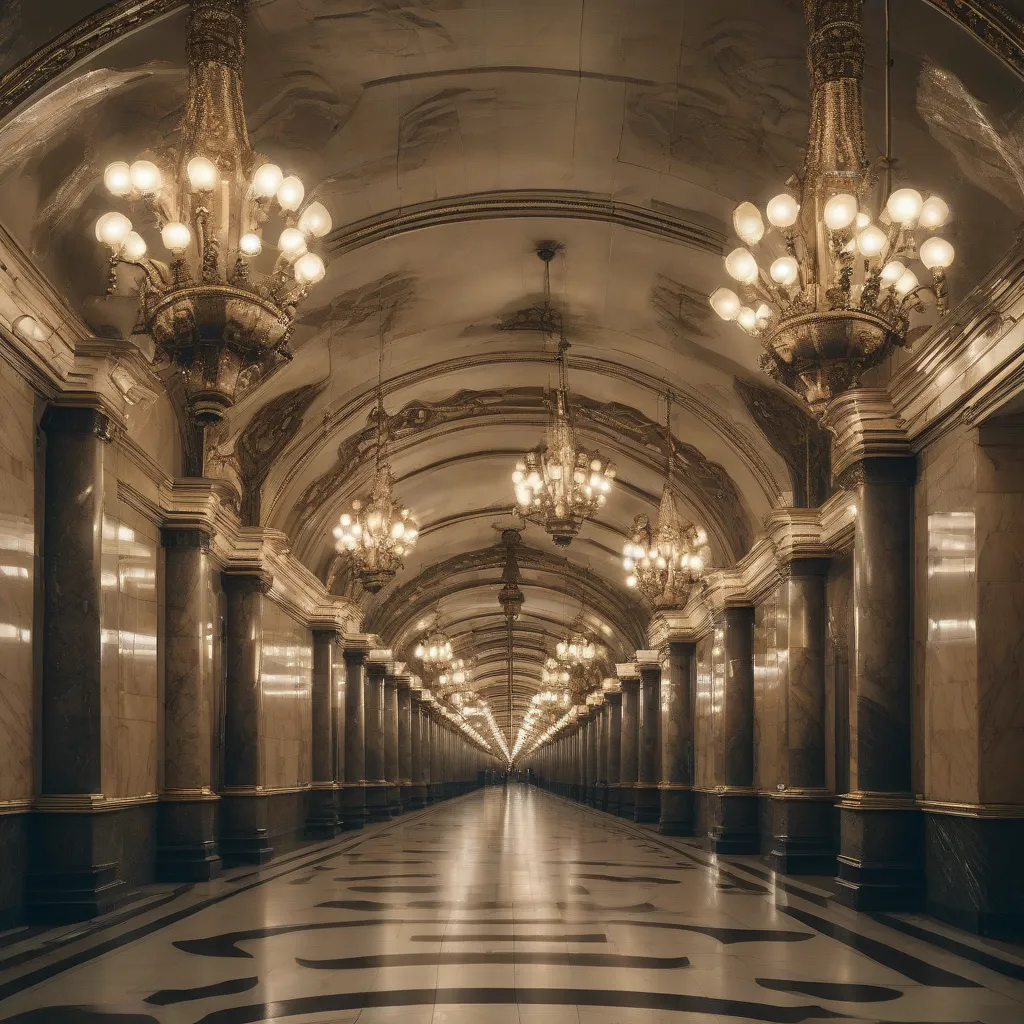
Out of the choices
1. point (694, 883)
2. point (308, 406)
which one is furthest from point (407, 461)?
point (694, 883)

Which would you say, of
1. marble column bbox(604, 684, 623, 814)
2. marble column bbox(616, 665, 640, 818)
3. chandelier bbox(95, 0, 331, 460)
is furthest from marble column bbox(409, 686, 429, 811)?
chandelier bbox(95, 0, 331, 460)

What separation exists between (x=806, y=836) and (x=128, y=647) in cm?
783

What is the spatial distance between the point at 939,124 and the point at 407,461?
14.0 metres

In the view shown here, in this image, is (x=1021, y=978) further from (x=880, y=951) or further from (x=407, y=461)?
(x=407, y=461)

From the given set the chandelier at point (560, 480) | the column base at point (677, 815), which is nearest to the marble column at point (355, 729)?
the column base at point (677, 815)

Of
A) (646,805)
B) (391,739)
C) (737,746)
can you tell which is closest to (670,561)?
(737,746)

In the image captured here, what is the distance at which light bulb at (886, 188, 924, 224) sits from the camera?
6.98m

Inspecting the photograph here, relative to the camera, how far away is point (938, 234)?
32.8 feet

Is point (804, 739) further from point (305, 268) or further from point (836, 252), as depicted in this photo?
point (305, 268)

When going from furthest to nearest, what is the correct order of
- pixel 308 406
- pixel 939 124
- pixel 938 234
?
1. pixel 308 406
2. pixel 938 234
3. pixel 939 124

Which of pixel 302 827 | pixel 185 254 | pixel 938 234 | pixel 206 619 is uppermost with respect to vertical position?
pixel 938 234

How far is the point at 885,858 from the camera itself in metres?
10.9

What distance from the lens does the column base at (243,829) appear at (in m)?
16.2

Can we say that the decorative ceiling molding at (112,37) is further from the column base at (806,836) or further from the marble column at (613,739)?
the marble column at (613,739)
